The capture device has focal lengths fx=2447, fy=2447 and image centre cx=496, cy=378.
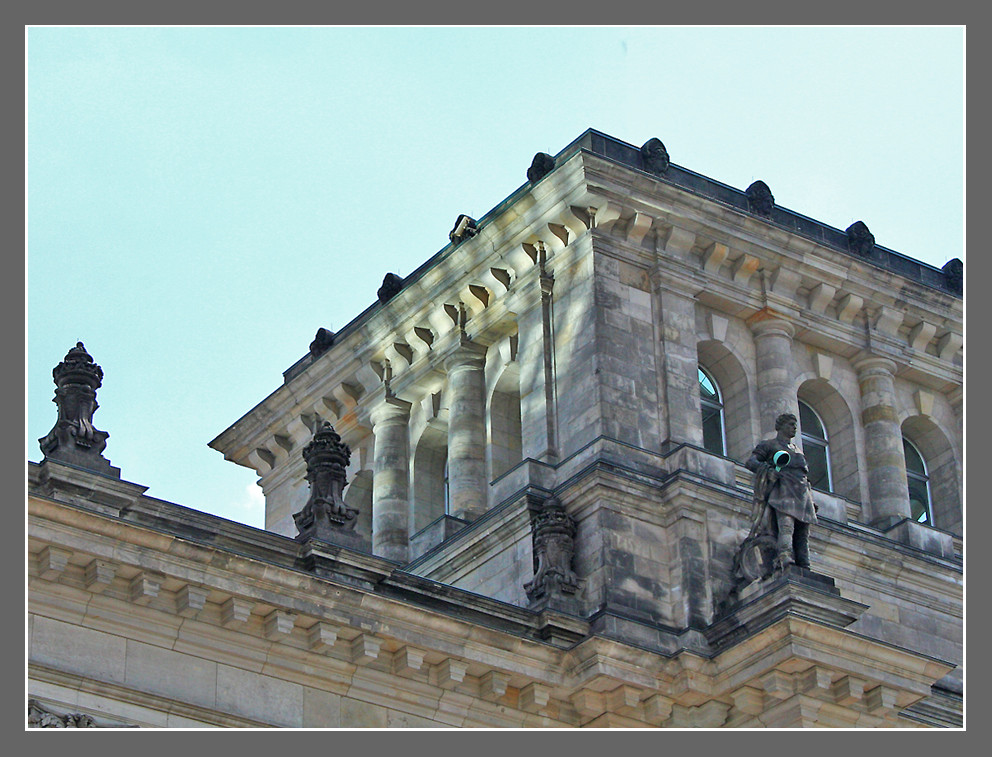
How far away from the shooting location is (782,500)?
30.3 meters

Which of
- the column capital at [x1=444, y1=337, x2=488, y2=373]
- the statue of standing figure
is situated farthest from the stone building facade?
the statue of standing figure

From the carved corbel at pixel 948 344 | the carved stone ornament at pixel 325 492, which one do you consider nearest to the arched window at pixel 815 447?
the carved corbel at pixel 948 344

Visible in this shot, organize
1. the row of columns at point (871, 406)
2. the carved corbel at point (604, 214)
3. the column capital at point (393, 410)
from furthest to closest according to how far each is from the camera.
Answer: the column capital at point (393, 410) < the row of columns at point (871, 406) < the carved corbel at point (604, 214)

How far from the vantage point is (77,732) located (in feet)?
81.4

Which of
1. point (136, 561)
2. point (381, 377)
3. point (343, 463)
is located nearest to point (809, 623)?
point (343, 463)

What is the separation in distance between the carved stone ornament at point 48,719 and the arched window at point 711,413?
12.0 m

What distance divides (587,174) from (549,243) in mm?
1362

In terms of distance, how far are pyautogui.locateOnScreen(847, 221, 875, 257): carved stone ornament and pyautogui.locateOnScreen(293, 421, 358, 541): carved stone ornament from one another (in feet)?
35.5

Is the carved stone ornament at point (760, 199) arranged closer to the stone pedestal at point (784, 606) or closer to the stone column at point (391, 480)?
the stone column at point (391, 480)

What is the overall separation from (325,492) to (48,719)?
204 inches

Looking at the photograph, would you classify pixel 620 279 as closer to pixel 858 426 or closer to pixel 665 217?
pixel 665 217

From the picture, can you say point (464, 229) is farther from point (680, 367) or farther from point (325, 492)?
point (325, 492)

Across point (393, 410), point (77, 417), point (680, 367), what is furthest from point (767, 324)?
point (77, 417)

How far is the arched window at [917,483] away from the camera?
36719 mm
